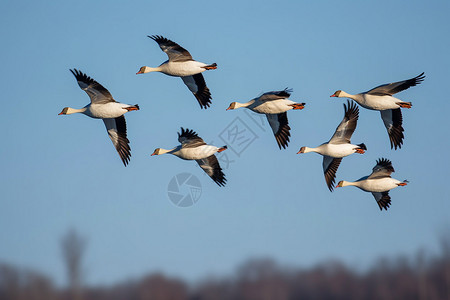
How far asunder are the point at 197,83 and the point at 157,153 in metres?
2.27

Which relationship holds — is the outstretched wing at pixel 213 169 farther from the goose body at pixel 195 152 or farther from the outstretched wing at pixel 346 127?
A: the outstretched wing at pixel 346 127

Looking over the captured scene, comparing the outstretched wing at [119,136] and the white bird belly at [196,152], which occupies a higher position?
the outstretched wing at [119,136]

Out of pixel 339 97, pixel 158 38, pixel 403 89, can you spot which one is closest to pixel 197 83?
pixel 158 38

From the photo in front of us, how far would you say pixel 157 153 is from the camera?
20031 mm

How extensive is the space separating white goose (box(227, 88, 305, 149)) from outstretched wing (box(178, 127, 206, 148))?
207 centimetres

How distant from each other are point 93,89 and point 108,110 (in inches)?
27.7

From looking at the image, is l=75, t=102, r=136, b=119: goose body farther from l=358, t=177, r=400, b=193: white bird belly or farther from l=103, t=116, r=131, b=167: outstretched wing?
l=358, t=177, r=400, b=193: white bird belly

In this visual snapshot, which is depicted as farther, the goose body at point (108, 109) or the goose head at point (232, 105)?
the goose head at point (232, 105)

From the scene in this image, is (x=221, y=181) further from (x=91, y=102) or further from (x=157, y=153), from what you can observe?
(x=91, y=102)

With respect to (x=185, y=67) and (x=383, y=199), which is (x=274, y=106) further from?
(x=383, y=199)

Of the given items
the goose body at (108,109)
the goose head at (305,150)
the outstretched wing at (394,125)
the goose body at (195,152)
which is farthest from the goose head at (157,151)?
the outstretched wing at (394,125)

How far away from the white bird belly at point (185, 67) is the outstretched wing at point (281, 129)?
279 centimetres

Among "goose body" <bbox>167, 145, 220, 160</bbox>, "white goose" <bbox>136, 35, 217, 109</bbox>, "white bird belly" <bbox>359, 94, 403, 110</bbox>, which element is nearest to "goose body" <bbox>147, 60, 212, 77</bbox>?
"white goose" <bbox>136, 35, 217, 109</bbox>

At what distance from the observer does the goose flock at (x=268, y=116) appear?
18891mm
